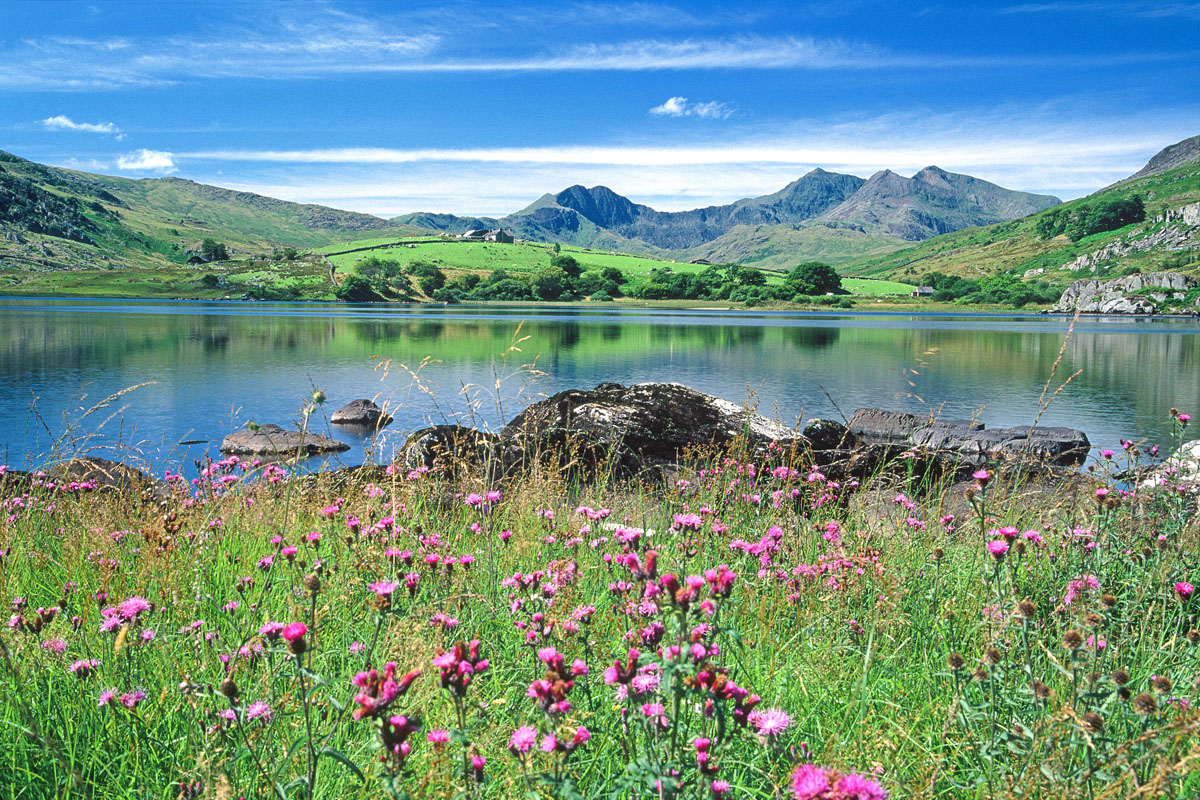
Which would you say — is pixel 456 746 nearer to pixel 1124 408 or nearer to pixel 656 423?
pixel 656 423

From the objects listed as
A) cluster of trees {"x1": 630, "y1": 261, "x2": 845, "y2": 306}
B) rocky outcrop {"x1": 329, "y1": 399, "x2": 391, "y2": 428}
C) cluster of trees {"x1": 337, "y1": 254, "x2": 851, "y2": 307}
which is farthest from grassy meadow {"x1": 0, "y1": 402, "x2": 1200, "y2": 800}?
cluster of trees {"x1": 630, "y1": 261, "x2": 845, "y2": 306}

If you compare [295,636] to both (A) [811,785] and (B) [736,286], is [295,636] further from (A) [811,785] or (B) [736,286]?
(B) [736,286]

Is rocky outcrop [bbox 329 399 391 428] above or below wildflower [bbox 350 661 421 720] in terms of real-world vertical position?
below

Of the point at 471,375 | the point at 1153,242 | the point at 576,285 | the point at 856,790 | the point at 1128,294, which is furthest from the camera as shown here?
the point at 1153,242

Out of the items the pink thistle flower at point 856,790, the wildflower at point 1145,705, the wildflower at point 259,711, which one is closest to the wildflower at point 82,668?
the wildflower at point 259,711

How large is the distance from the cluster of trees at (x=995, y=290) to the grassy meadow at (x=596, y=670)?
186 meters

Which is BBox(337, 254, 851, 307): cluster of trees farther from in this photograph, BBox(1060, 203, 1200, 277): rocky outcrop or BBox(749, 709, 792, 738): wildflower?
BBox(749, 709, 792, 738): wildflower

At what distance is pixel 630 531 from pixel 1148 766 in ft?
6.88

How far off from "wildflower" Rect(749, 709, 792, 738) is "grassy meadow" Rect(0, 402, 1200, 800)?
1 cm

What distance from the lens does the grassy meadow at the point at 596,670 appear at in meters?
2.06

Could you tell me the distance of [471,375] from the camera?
33.3 metres

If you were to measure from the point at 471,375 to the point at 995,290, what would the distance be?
18050 cm

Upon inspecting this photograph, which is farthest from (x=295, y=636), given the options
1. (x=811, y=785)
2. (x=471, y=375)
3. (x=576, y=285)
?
(x=576, y=285)

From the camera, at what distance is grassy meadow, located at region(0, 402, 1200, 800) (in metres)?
2.06
